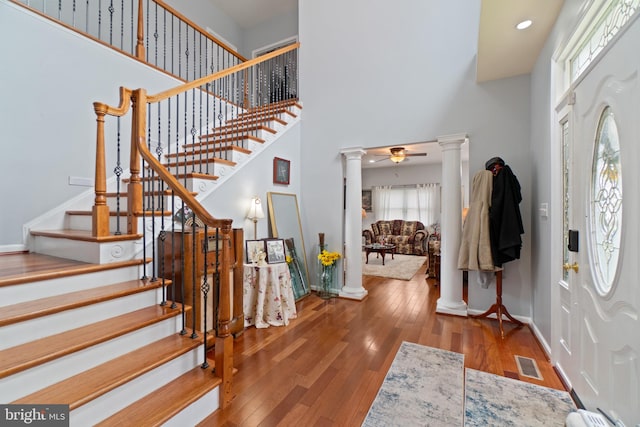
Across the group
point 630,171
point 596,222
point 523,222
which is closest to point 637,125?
point 630,171

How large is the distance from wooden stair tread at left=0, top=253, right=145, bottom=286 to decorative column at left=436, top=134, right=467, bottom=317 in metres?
3.26

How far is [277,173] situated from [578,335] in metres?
3.46

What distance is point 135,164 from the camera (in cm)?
212

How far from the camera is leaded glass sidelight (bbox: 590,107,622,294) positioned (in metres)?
1.36

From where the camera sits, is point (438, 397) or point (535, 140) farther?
point (535, 140)

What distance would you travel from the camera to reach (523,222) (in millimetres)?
3062

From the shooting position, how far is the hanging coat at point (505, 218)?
2.80 meters

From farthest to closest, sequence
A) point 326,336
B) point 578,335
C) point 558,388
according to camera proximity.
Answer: point 326,336, point 558,388, point 578,335

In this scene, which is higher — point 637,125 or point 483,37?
point 483,37

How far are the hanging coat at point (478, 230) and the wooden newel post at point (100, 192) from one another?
3464 mm

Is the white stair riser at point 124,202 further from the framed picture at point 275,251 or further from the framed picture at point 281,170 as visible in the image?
the framed picture at point 281,170

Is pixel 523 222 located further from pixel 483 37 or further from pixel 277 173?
pixel 277 173

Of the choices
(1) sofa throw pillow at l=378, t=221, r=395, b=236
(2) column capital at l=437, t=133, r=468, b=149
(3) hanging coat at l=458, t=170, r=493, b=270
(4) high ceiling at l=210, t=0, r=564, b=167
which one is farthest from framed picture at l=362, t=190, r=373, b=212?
(3) hanging coat at l=458, t=170, r=493, b=270

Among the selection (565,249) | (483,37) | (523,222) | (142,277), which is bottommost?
(142,277)
